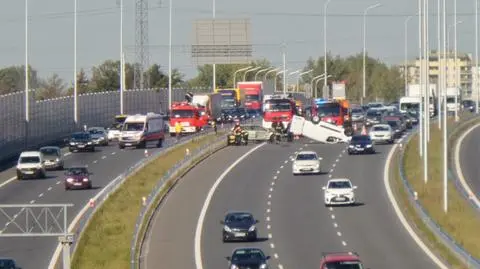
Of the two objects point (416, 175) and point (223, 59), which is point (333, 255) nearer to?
point (416, 175)

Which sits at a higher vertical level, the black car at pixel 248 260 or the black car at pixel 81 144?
the black car at pixel 81 144

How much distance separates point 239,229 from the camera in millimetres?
53125

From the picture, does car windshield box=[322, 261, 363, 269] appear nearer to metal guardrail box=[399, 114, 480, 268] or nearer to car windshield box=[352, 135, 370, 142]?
metal guardrail box=[399, 114, 480, 268]

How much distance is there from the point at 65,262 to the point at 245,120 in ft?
254

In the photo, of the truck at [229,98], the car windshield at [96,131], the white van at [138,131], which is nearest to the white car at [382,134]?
the white van at [138,131]

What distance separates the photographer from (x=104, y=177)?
77312mm

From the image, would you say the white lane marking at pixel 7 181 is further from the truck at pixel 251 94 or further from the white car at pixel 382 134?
the truck at pixel 251 94

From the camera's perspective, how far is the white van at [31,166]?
76875 mm

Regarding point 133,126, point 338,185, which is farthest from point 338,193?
point 133,126

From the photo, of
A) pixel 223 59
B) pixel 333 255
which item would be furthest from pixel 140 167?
pixel 223 59

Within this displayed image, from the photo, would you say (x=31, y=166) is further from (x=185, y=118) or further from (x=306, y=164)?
(x=185, y=118)

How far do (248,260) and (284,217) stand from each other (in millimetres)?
17899

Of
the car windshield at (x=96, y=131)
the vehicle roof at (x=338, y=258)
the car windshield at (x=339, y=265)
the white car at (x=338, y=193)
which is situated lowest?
the car windshield at (x=339, y=265)

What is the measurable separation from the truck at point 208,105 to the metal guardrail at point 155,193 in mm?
16516
